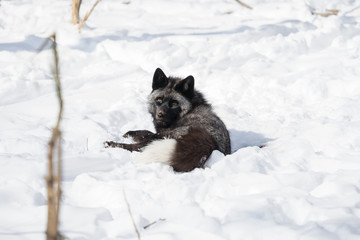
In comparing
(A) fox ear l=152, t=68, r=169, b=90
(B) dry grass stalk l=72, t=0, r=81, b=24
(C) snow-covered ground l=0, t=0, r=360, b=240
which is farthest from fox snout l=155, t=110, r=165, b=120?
(B) dry grass stalk l=72, t=0, r=81, b=24

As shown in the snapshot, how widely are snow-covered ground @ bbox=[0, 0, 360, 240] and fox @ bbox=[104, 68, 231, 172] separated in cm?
18

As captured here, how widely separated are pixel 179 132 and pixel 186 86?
3.14ft

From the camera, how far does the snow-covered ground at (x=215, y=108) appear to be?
2605mm

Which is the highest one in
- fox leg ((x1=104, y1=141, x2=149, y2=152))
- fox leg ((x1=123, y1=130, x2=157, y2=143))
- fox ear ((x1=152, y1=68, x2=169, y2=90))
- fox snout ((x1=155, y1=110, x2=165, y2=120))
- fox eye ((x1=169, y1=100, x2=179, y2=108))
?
fox ear ((x1=152, y1=68, x2=169, y2=90))

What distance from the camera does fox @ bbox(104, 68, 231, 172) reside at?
389 centimetres

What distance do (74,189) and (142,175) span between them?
65 cm

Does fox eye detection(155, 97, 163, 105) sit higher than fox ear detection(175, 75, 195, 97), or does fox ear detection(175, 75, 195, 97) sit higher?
fox ear detection(175, 75, 195, 97)

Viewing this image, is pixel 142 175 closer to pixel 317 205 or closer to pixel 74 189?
pixel 74 189

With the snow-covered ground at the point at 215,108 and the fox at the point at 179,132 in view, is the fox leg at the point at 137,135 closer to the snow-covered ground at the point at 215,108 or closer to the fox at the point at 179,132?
the fox at the point at 179,132

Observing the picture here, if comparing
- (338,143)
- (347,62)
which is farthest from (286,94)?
(338,143)

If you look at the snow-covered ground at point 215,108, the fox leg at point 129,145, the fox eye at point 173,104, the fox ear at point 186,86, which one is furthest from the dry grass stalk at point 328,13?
the fox leg at point 129,145

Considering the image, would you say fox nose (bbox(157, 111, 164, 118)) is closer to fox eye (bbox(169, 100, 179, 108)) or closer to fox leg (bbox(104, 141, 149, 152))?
fox eye (bbox(169, 100, 179, 108))

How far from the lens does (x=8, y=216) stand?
2.58 m

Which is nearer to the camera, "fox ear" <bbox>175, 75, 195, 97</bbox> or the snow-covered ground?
the snow-covered ground
